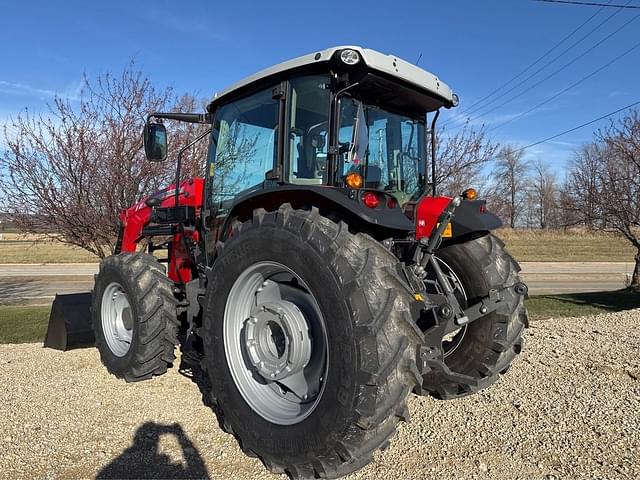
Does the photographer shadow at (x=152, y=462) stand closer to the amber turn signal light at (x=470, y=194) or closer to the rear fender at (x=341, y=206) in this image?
the rear fender at (x=341, y=206)

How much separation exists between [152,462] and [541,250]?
101 feet

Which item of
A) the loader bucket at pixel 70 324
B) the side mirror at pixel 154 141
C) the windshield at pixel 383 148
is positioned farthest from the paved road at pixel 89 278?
the windshield at pixel 383 148

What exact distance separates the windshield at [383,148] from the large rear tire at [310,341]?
62 cm

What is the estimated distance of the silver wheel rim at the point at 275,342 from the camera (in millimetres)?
2875

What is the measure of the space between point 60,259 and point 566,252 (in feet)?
97.4

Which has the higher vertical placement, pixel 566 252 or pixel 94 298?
pixel 566 252

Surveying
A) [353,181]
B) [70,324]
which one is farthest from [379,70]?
[70,324]

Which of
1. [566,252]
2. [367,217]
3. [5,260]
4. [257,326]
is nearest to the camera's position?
[367,217]

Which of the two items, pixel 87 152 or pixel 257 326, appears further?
pixel 87 152

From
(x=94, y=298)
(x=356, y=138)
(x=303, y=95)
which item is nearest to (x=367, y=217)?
(x=356, y=138)

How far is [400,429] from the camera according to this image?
3.43 metres

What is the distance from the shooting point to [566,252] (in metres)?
29.6

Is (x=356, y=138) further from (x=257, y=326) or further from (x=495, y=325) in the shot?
(x=495, y=325)

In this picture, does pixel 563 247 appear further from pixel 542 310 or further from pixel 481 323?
pixel 481 323
